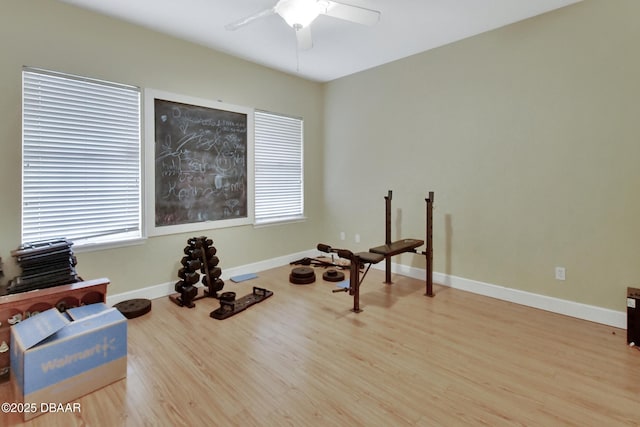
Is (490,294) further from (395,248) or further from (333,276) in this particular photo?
(333,276)

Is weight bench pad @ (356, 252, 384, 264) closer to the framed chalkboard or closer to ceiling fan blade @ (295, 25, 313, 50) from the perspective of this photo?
the framed chalkboard

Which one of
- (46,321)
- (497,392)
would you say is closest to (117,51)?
(46,321)

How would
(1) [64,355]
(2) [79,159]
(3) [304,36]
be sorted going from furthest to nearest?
(2) [79,159], (3) [304,36], (1) [64,355]

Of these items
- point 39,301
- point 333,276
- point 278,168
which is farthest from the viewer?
point 278,168

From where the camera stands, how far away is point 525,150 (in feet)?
10.3

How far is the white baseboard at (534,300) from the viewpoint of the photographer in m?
2.74

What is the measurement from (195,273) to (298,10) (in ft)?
8.52

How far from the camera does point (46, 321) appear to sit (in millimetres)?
1875

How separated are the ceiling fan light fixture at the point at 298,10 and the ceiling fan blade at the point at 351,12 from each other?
0.09 meters

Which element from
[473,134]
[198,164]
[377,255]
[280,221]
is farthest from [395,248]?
[198,164]

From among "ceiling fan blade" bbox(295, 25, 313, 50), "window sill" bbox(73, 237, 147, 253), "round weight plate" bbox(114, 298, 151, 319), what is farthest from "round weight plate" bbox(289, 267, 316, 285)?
"ceiling fan blade" bbox(295, 25, 313, 50)

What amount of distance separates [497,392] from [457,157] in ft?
8.23

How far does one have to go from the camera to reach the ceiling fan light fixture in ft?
7.65

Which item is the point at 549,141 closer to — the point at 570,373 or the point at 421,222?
the point at 421,222
